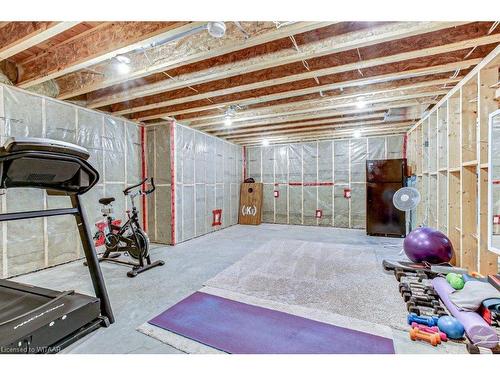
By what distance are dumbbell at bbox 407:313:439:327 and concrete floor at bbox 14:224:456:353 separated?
1.02 meters

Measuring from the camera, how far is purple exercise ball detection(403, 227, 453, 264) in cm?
314

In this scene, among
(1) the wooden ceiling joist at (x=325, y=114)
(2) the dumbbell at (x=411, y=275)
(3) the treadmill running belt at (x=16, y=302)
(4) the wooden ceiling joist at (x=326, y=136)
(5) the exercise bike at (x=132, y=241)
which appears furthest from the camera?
(4) the wooden ceiling joist at (x=326, y=136)

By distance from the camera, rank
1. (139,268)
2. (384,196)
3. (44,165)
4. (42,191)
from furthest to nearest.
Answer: (384,196) → (42,191) → (139,268) → (44,165)

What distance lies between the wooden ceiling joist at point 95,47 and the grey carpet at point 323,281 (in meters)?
2.67

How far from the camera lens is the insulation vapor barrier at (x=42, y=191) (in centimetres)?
317

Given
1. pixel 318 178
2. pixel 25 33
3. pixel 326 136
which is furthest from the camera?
pixel 318 178

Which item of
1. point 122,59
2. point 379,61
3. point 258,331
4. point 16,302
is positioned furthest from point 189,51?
point 258,331

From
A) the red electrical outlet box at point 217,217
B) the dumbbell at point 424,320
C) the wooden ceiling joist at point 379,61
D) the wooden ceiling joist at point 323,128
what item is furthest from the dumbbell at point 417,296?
the red electrical outlet box at point 217,217

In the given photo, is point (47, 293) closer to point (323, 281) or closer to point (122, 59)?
point (122, 59)

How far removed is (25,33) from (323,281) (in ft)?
13.1

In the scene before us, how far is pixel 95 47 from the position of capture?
2518mm

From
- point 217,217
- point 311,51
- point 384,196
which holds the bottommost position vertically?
point 217,217

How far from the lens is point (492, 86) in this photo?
104 inches

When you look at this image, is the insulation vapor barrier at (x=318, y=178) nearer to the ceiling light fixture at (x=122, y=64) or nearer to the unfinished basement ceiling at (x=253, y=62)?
the unfinished basement ceiling at (x=253, y=62)
